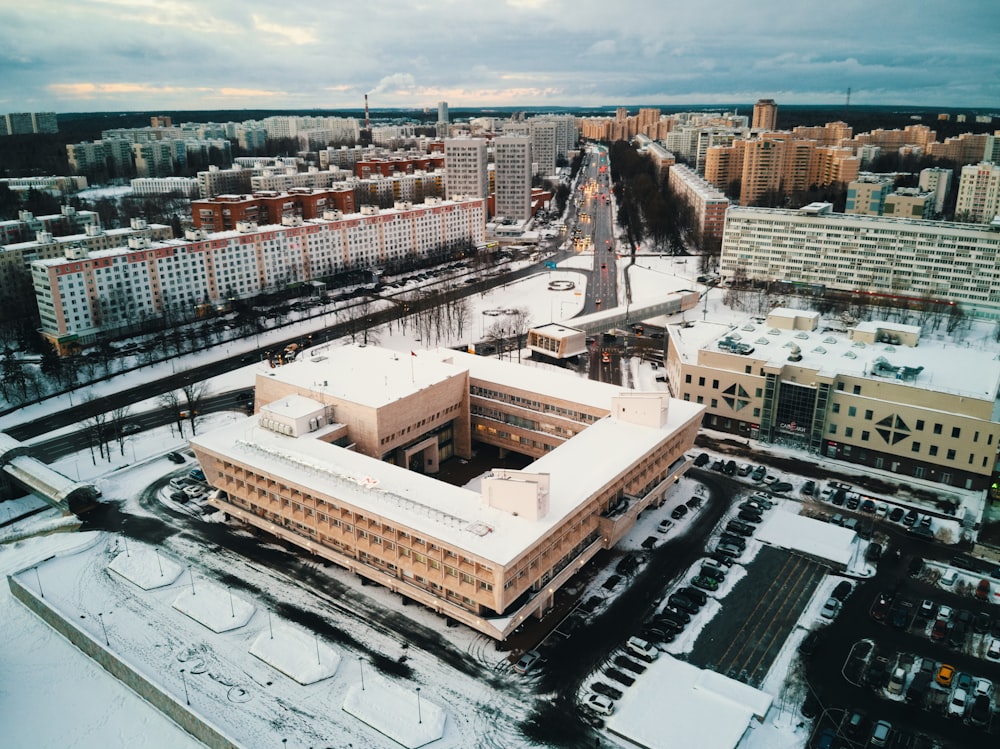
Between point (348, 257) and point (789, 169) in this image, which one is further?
point (789, 169)

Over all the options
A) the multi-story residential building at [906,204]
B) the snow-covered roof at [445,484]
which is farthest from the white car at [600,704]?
the multi-story residential building at [906,204]

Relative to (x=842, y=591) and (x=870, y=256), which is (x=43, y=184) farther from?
(x=842, y=591)

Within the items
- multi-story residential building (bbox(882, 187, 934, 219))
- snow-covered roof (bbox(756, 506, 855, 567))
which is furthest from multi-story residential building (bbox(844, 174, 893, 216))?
snow-covered roof (bbox(756, 506, 855, 567))

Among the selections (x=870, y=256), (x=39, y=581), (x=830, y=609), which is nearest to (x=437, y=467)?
(x=39, y=581)

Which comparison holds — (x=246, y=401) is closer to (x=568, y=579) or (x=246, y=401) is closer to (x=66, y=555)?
(x=66, y=555)

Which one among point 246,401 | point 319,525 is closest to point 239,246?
point 246,401

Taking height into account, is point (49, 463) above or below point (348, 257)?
below
